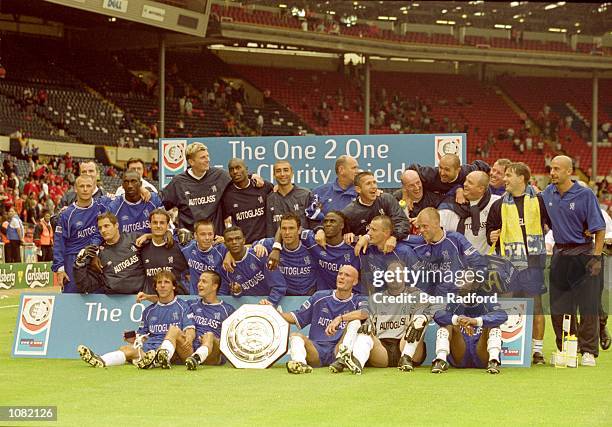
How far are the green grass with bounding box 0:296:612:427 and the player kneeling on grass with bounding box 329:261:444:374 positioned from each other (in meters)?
0.20

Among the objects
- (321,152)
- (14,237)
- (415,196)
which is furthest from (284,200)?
(14,237)

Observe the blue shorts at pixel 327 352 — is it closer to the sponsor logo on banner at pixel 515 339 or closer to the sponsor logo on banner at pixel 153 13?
the sponsor logo on banner at pixel 515 339

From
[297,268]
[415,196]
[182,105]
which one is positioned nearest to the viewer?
[297,268]

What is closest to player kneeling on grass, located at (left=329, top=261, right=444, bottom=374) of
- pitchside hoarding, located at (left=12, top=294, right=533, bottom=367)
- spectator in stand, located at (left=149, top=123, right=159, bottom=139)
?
pitchside hoarding, located at (left=12, top=294, right=533, bottom=367)

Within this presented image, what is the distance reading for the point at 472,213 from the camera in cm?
1159

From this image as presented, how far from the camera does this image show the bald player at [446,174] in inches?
461

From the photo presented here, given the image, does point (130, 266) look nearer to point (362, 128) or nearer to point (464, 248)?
point (464, 248)

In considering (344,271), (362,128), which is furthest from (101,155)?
(344,271)

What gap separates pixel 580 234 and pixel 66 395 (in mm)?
5357

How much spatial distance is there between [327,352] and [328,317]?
0.35m

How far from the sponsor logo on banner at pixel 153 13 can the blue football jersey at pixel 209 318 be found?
2636 centimetres

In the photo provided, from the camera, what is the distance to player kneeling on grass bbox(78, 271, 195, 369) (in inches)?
425

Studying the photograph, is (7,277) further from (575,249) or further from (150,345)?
(575,249)

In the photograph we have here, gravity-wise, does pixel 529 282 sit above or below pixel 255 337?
above
